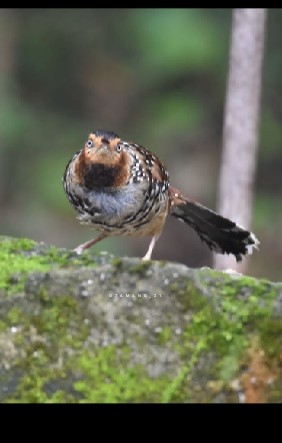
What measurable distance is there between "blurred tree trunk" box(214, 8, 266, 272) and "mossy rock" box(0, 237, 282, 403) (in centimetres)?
431

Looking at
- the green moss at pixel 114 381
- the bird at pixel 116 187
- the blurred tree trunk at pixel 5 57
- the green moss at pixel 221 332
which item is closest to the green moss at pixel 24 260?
the green moss at pixel 114 381

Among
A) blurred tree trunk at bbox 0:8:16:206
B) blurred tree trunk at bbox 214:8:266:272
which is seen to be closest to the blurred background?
blurred tree trunk at bbox 0:8:16:206

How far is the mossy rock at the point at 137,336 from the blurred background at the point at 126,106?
8269 mm

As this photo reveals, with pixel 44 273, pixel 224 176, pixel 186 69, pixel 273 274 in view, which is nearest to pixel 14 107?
pixel 186 69

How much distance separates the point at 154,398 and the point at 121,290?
42cm

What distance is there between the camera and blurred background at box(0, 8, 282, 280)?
506 inches

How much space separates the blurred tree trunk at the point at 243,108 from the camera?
8.12 meters

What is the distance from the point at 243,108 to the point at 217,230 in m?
2.10

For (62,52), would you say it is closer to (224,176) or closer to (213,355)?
(224,176)

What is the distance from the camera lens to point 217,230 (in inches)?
252

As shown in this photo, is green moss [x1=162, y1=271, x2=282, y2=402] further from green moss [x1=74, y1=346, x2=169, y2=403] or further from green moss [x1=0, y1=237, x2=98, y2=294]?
green moss [x1=0, y1=237, x2=98, y2=294]

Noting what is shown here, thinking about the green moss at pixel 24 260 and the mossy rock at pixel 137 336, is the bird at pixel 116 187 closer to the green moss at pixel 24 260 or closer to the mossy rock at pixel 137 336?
the green moss at pixel 24 260

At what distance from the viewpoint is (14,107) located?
13.4 meters

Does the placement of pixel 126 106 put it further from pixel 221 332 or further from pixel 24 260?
pixel 221 332
